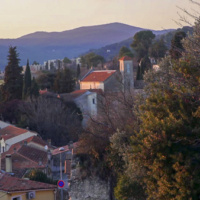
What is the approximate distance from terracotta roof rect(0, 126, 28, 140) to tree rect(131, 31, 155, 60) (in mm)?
36867

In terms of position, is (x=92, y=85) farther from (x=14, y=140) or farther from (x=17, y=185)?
(x=17, y=185)

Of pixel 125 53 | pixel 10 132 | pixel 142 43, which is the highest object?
pixel 142 43

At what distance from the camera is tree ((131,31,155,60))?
72500 mm

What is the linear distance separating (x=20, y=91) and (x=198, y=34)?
36058 mm

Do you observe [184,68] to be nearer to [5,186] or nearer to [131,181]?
[131,181]

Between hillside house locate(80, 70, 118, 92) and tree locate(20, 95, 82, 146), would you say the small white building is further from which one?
hillside house locate(80, 70, 118, 92)

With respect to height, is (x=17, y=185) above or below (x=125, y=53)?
below

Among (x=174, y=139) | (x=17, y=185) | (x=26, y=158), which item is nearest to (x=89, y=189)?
(x=17, y=185)

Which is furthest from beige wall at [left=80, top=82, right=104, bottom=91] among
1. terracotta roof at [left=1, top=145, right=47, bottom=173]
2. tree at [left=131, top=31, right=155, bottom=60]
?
tree at [left=131, top=31, right=155, bottom=60]

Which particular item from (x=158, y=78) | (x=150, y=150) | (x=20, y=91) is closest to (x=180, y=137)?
(x=150, y=150)

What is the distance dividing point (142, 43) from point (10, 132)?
40.8 m

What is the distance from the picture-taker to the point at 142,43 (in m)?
73.4

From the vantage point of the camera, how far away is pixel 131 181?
12570 millimetres

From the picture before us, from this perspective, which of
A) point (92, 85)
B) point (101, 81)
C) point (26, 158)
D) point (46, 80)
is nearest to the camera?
point (26, 158)
